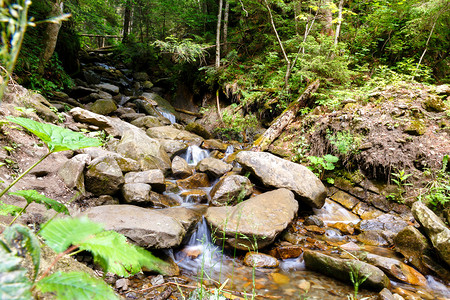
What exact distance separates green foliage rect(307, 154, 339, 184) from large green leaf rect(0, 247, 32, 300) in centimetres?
635

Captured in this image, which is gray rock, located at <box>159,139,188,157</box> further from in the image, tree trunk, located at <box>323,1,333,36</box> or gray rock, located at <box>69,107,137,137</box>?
tree trunk, located at <box>323,1,333,36</box>

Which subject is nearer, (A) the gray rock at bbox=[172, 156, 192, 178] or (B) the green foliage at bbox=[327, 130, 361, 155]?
(B) the green foliage at bbox=[327, 130, 361, 155]

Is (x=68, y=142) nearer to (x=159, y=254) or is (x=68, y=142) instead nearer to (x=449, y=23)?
(x=159, y=254)

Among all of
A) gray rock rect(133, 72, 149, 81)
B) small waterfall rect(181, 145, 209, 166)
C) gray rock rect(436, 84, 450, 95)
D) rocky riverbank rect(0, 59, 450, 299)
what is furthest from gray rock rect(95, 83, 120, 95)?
gray rock rect(436, 84, 450, 95)

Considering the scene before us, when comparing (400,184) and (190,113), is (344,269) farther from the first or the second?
(190,113)

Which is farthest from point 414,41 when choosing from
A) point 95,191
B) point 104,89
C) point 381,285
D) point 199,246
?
point 104,89

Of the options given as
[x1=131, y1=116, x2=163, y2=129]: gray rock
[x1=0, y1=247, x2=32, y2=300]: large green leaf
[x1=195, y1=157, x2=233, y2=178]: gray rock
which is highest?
[x1=0, y1=247, x2=32, y2=300]: large green leaf

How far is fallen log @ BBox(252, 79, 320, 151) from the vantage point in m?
7.64

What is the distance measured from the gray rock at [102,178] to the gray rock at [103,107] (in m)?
5.45

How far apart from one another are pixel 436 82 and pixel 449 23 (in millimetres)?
1875

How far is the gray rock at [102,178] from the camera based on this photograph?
4.50 metres

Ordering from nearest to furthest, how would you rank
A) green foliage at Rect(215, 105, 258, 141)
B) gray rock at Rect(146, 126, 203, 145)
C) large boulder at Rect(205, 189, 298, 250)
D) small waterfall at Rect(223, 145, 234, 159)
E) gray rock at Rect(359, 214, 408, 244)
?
1. large boulder at Rect(205, 189, 298, 250)
2. gray rock at Rect(359, 214, 408, 244)
3. small waterfall at Rect(223, 145, 234, 159)
4. gray rock at Rect(146, 126, 203, 145)
5. green foliage at Rect(215, 105, 258, 141)

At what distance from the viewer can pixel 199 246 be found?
4.33 metres

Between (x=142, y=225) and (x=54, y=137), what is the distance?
9.40 feet
